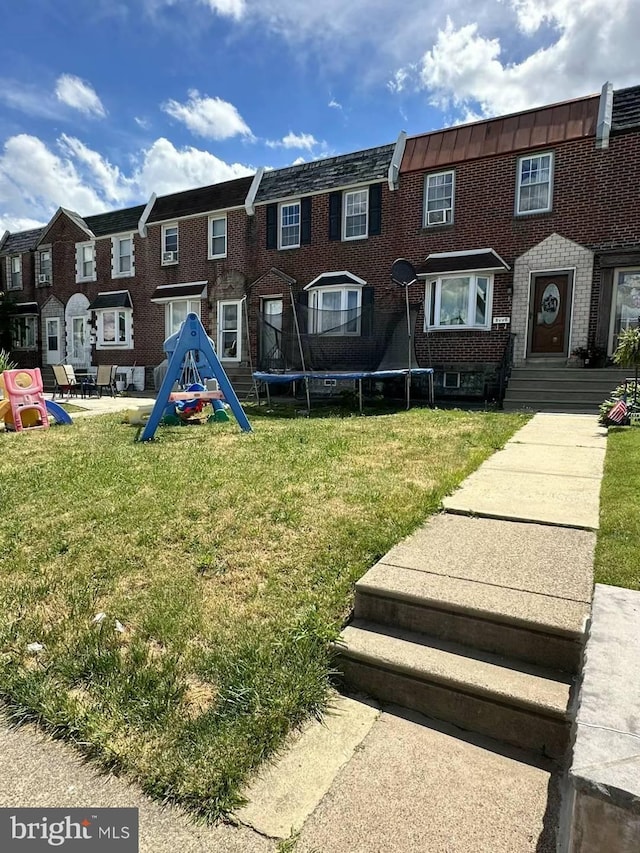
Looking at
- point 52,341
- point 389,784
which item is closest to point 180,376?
point 389,784

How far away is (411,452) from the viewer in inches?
244

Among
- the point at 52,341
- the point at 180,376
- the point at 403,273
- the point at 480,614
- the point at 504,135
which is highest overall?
the point at 504,135

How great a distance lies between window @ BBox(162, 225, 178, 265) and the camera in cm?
2028

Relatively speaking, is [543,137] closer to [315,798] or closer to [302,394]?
[302,394]

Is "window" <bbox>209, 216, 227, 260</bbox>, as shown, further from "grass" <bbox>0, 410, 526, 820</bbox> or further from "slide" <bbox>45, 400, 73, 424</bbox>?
"grass" <bbox>0, 410, 526, 820</bbox>

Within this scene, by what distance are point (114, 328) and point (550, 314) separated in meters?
16.7

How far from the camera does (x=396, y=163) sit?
15.0m

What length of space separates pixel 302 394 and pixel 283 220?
635cm

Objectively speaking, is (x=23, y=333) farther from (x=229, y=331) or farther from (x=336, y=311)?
(x=336, y=311)

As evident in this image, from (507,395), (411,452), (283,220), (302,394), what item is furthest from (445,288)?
(411,452)

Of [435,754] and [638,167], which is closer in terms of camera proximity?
[435,754]

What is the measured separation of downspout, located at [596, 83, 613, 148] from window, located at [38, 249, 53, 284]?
74.1ft

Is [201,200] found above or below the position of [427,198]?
above

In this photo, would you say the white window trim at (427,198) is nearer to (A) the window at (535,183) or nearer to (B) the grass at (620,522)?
(A) the window at (535,183)
